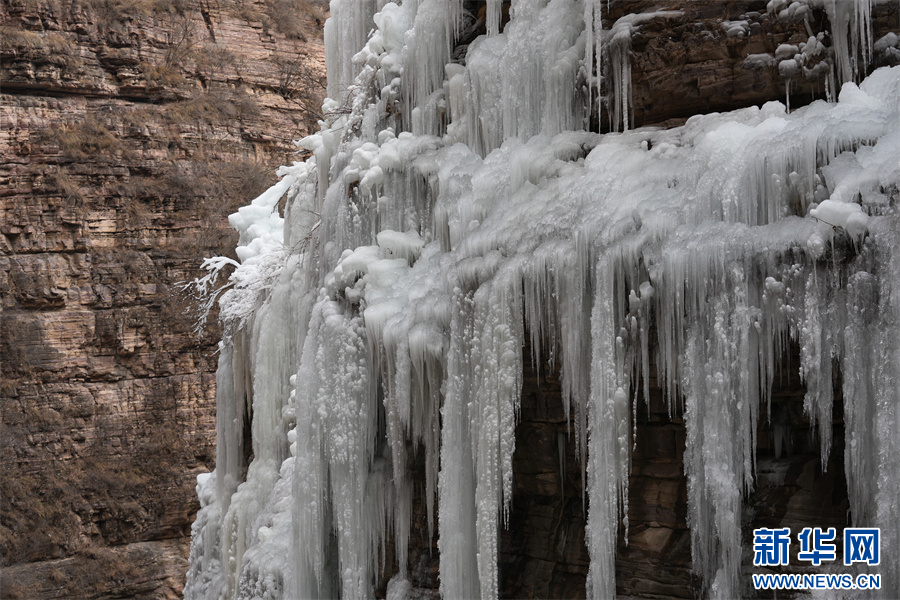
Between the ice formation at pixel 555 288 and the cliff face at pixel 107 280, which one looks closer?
the ice formation at pixel 555 288

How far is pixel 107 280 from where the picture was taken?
18141 millimetres

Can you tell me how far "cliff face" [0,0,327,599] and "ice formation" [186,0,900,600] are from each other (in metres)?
11.0

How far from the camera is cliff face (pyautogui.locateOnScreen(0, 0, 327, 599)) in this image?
17.3m

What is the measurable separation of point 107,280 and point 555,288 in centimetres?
1513

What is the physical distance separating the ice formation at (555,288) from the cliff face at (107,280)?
11037mm

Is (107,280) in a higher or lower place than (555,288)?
higher

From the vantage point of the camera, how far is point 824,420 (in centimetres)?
406

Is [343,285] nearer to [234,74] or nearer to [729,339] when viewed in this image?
[729,339]

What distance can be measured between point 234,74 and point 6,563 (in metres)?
10.9

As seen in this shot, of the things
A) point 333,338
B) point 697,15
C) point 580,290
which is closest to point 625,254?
point 580,290

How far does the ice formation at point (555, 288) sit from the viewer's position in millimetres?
4031

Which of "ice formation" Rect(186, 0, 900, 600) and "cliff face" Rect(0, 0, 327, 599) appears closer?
"ice formation" Rect(186, 0, 900, 600)

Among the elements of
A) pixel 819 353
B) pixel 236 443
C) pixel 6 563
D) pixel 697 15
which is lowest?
pixel 6 563

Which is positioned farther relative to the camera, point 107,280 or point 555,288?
point 107,280
